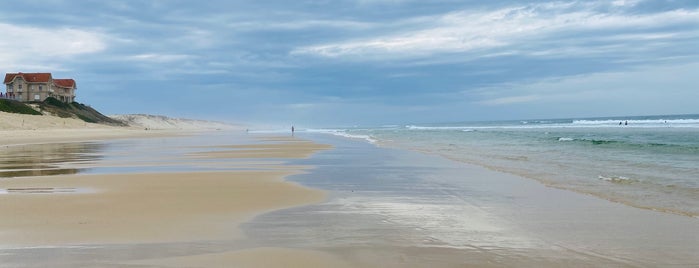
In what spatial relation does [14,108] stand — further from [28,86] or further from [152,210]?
[152,210]

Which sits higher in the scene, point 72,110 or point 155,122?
point 72,110

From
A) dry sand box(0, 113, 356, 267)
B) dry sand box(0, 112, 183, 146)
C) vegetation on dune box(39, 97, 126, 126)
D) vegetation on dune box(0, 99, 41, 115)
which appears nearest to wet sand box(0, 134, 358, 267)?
dry sand box(0, 113, 356, 267)

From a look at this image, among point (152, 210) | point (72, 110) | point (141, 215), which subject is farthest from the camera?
point (72, 110)

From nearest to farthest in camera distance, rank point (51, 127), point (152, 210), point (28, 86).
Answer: point (152, 210)
point (51, 127)
point (28, 86)

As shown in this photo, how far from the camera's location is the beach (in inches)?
231

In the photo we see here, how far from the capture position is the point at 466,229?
7.38 metres

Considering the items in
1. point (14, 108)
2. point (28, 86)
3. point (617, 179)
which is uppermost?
point (28, 86)

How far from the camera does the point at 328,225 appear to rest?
7719mm

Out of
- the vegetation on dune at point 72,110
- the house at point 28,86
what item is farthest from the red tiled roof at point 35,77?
the vegetation on dune at point 72,110

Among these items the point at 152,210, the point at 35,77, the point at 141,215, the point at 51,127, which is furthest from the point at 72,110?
the point at 141,215

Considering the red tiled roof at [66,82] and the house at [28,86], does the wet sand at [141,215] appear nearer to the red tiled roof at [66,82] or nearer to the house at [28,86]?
the house at [28,86]

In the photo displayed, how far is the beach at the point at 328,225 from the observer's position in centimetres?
588

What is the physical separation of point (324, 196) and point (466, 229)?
3.92 metres

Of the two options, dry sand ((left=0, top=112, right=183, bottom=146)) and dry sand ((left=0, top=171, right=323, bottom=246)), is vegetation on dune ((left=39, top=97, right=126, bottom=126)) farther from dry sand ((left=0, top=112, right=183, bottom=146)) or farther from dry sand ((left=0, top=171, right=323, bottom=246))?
dry sand ((left=0, top=171, right=323, bottom=246))
